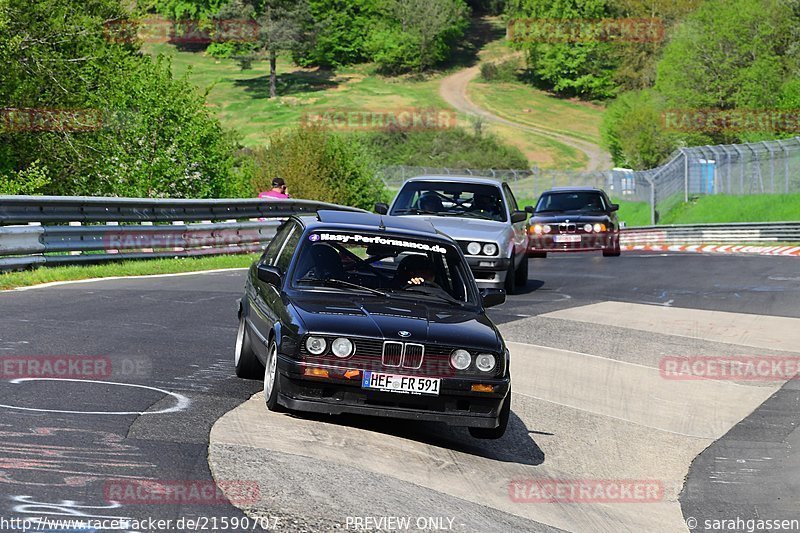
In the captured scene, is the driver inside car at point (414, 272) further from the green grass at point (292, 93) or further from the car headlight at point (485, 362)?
the green grass at point (292, 93)

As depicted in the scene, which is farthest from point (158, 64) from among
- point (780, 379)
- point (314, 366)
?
point (314, 366)

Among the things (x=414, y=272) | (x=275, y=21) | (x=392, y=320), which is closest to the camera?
(x=392, y=320)

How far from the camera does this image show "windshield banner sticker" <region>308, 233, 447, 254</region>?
930cm

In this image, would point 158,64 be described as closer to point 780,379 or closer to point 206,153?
point 206,153

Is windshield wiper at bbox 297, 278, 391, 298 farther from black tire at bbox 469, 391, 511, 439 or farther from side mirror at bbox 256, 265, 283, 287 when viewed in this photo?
black tire at bbox 469, 391, 511, 439

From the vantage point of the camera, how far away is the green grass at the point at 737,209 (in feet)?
159

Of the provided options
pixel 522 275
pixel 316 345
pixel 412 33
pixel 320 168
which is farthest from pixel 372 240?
pixel 412 33

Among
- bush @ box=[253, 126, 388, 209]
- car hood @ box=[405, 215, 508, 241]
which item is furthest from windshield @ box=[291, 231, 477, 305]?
bush @ box=[253, 126, 388, 209]

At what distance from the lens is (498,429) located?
27.3 feet

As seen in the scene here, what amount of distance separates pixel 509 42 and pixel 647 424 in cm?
12603

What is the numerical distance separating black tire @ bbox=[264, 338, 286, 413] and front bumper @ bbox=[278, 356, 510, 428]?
3.2 inches

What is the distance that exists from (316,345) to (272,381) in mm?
564

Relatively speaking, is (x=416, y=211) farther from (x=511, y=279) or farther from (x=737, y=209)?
(x=737, y=209)

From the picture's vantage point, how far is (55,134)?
29016 mm
